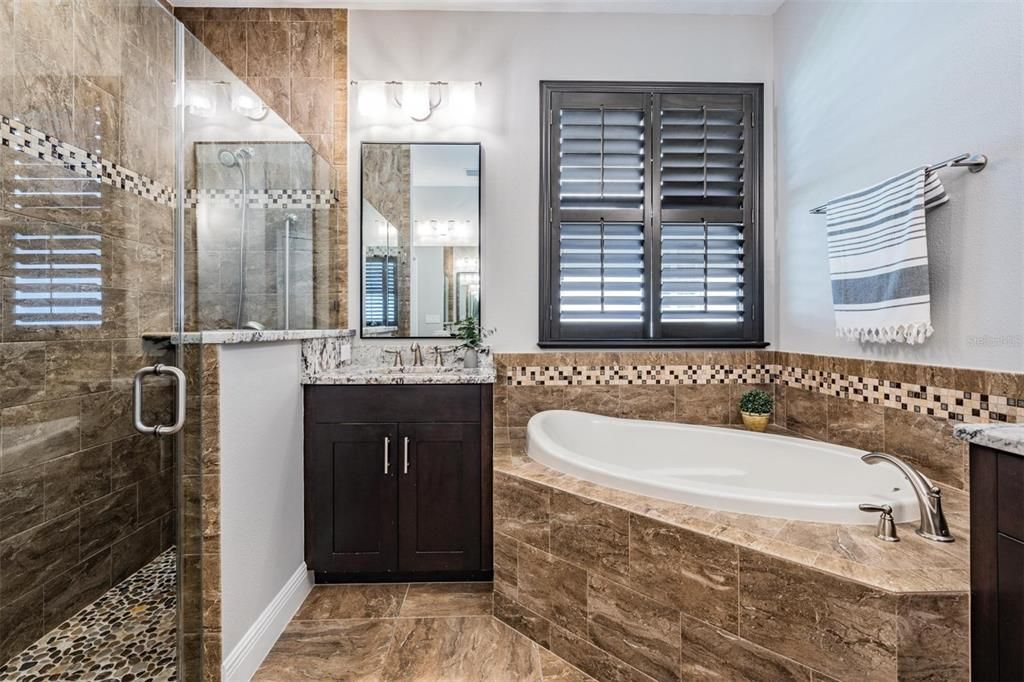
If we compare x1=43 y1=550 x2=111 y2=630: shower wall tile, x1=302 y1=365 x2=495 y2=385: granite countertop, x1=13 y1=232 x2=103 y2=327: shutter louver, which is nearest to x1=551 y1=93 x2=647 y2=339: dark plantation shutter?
x1=302 y1=365 x2=495 y2=385: granite countertop

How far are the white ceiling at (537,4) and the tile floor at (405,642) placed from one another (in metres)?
2.86

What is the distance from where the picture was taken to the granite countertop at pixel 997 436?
76cm

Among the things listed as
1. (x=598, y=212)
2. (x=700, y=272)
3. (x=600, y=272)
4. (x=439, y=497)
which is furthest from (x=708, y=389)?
(x=439, y=497)

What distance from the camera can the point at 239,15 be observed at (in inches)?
93.8

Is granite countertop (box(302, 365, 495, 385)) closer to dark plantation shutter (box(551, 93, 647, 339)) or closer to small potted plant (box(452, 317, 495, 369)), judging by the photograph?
small potted plant (box(452, 317, 495, 369))

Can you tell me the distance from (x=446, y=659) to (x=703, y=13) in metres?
3.23

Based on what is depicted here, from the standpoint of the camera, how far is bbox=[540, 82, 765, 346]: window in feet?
7.86

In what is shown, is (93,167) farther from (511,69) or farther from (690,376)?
(690,376)

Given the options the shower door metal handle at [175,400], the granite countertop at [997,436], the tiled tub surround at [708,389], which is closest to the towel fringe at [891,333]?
the tiled tub surround at [708,389]

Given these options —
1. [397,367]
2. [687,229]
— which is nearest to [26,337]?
[397,367]

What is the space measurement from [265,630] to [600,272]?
82.8 inches

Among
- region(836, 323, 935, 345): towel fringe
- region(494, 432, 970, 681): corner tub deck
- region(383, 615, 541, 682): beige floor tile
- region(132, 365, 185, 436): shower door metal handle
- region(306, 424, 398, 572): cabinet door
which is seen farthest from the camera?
region(306, 424, 398, 572): cabinet door

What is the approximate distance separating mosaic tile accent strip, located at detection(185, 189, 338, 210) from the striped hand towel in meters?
2.38

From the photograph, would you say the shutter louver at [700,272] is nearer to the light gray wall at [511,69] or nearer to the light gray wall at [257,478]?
the light gray wall at [511,69]
